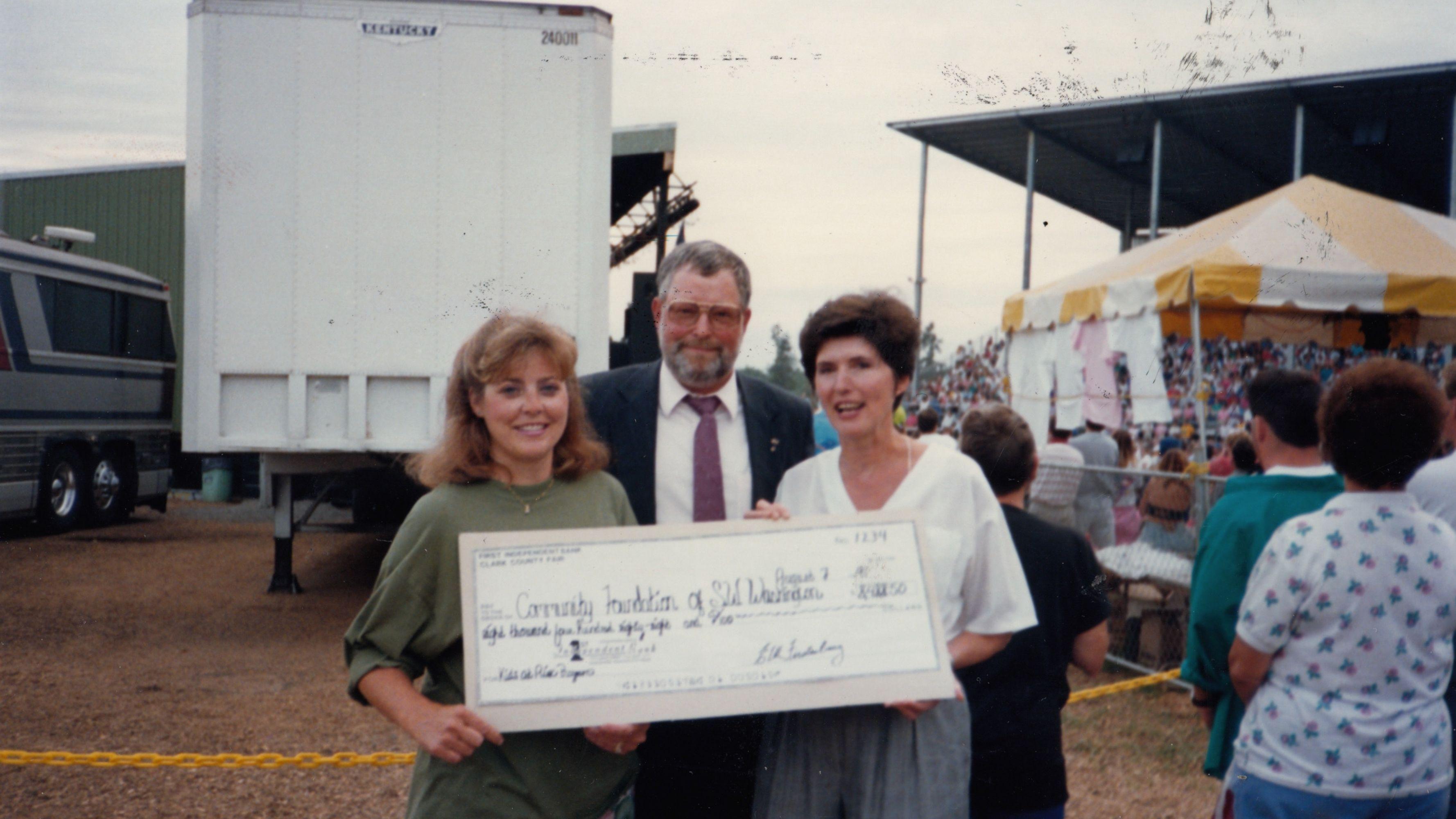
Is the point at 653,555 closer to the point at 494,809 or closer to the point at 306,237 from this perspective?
the point at 494,809

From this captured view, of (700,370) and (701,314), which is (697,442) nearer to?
(700,370)

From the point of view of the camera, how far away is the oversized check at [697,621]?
191cm

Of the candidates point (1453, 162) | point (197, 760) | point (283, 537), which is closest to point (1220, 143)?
point (1453, 162)

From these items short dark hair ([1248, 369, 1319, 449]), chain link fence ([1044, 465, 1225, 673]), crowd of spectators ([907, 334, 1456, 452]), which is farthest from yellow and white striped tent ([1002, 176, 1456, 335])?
short dark hair ([1248, 369, 1319, 449])

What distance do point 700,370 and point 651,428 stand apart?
7.7 inches

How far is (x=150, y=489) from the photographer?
14086 millimetres

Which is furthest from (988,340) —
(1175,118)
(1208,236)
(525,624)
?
(525,624)

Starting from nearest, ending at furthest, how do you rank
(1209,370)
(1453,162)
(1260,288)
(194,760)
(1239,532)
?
(1239,532), (194,760), (1260,288), (1453,162), (1209,370)

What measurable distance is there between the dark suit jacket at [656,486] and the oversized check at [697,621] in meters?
0.50

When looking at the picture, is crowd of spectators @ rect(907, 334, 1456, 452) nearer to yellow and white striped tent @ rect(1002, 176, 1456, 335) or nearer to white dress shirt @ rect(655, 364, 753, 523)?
yellow and white striped tent @ rect(1002, 176, 1456, 335)

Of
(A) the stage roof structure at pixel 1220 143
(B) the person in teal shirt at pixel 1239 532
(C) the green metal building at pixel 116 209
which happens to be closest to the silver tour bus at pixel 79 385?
(C) the green metal building at pixel 116 209

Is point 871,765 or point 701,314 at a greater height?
point 701,314

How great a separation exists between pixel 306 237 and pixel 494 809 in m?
5.49

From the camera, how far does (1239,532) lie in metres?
2.80
